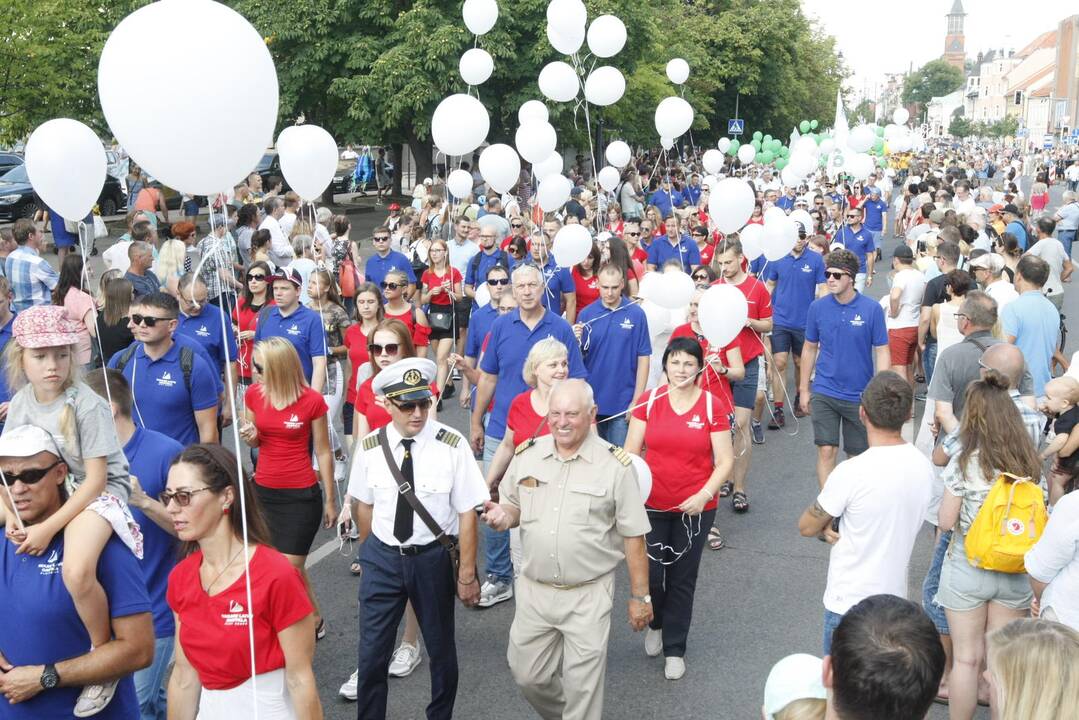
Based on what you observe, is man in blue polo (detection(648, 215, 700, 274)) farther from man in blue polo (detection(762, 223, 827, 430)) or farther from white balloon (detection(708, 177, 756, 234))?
white balloon (detection(708, 177, 756, 234))

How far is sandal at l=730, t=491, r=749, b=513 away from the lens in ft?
24.6

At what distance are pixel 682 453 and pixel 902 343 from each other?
4.86m

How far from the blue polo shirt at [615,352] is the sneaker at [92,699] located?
13.6 feet

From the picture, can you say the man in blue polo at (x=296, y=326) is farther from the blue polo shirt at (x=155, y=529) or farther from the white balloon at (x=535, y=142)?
the white balloon at (x=535, y=142)

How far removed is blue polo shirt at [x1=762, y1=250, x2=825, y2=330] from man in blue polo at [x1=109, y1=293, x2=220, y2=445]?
5.90 meters

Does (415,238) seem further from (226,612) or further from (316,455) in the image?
(226,612)

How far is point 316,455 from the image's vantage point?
17.9 ft

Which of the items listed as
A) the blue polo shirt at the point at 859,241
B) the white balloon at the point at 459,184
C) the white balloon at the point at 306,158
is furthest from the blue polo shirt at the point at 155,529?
the blue polo shirt at the point at 859,241

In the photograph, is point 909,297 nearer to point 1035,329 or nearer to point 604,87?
point 1035,329

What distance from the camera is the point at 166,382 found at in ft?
17.7

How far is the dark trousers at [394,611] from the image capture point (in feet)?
14.2

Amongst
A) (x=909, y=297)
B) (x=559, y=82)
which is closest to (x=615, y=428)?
(x=909, y=297)

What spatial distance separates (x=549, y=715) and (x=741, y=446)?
12.4ft

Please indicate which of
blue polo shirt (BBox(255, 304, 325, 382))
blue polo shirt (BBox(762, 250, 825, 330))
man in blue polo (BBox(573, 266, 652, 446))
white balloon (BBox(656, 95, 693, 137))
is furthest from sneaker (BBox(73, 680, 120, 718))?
white balloon (BBox(656, 95, 693, 137))
